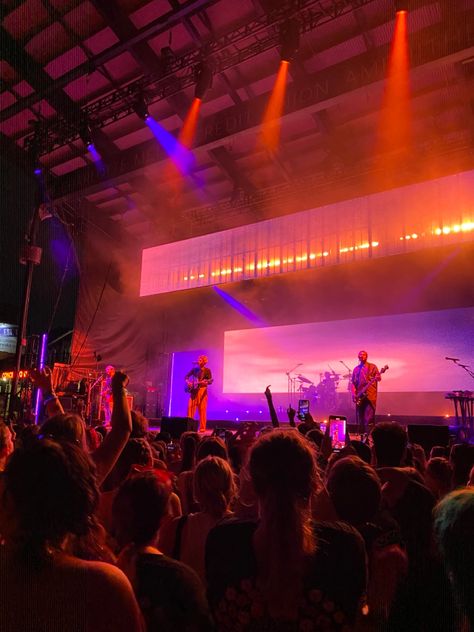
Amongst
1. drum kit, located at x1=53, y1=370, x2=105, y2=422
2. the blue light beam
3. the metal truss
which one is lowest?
drum kit, located at x1=53, y1=370, x2=105, y2=422

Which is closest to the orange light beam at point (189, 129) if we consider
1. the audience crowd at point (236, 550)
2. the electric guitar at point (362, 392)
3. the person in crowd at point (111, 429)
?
the electric guitar at point (362, 392)

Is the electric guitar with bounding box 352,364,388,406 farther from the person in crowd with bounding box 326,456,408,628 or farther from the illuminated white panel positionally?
the person in crowd with bounding box 326,456,408,628

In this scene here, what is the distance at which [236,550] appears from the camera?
4.24 ft

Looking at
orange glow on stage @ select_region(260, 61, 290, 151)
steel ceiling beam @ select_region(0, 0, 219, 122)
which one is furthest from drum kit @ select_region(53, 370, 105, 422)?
orange glow on stage @ select_region(260, 61, 290, 151)

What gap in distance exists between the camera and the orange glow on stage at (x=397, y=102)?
24.7ft

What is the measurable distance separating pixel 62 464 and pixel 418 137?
10.5 metres

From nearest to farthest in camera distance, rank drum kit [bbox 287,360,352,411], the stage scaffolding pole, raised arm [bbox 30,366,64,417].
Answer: raised arm [bbox 30,366,64,417] → the stage scaffolding pole → drum kit [bbox 287,360,352,411]

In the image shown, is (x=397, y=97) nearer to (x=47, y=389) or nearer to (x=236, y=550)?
(x=47, y=389)

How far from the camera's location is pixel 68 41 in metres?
9.11

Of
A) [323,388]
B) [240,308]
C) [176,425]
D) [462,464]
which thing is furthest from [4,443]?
[240,308]

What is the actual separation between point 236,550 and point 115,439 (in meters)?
0.79

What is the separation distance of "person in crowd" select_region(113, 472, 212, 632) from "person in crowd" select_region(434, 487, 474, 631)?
2.04 feet

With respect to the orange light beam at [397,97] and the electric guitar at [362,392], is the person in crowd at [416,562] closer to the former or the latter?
the electric guitar at [362,392]

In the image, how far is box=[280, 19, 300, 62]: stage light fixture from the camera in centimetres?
723
